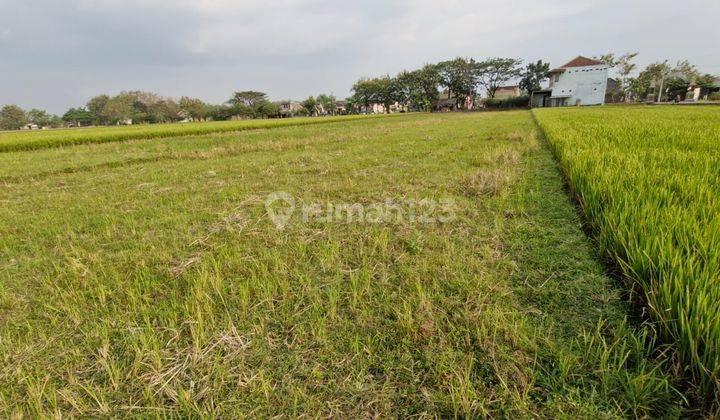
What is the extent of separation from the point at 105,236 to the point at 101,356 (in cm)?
211

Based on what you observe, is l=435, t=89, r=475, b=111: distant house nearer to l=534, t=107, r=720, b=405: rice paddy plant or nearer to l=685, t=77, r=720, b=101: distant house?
l=685, t=77, r=720, b=101: distant house

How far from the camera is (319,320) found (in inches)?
70.6

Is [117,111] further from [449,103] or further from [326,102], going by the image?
[449,103]

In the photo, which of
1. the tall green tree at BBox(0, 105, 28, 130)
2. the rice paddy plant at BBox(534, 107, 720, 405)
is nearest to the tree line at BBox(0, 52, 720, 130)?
the tall green tree at BBox(0, 105, 28, 130)

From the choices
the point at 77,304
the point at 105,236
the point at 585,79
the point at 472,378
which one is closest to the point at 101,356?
the point at 77,304

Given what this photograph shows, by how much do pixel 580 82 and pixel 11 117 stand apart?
126 metres

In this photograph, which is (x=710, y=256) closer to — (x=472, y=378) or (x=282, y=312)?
(x=472, y=378)

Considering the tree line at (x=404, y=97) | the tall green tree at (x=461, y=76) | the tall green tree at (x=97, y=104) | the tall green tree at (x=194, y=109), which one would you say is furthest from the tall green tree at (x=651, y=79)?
the tall green tree at (x=97, y=104)

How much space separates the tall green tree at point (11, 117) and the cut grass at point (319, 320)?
379 feet

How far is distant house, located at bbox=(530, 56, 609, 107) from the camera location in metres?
46.6

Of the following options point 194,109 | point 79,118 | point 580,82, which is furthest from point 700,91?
point 79,118

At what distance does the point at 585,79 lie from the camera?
47.0 m

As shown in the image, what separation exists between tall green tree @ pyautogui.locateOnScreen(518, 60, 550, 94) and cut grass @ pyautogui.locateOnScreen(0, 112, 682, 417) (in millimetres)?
67302

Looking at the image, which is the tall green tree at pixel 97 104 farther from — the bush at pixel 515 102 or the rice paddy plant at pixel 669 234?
the rice paddy plant at pixel 669 234
